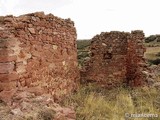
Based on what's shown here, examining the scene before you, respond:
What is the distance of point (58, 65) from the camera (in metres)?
8.96

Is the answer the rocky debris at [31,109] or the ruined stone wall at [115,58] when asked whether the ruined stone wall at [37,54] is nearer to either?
the rocky debris at [31,109]

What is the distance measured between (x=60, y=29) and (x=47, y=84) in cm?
171

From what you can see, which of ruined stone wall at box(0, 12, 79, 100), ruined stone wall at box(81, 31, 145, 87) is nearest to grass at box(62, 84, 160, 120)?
ruined stone wall at box(0, 12, 79, 100)

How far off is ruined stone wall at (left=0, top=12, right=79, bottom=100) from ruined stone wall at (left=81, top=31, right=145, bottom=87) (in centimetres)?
193

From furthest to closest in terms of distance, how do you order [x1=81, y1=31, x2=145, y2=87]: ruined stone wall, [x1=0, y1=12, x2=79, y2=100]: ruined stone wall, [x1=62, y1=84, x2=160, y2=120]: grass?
[x1=81, y1=31, x2=145, y2=87]: ruined stone wall, [x1=62, y1=84, x2=160, y2=120]: grass, [x1=0, y1=12, x2=79, y2=100]: ruined stone wall

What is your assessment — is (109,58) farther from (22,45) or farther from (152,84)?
(22,45)

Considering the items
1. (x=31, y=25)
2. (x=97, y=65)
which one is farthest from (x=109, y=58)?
(x=31, y=25)

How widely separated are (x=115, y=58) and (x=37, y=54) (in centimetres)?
486

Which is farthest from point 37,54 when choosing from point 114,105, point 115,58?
point 115,58

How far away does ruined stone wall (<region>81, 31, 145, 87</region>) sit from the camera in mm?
11734

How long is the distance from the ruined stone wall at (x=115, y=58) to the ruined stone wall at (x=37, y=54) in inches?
76.1

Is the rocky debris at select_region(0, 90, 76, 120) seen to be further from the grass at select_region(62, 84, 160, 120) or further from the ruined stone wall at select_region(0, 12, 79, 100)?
the grass at select_region(62, 84, 160, 120)

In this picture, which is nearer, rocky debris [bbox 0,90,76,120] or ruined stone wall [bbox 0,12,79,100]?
rocky debris [bbox 0,90,76,120]

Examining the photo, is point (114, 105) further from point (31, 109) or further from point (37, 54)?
point (31, 109)
